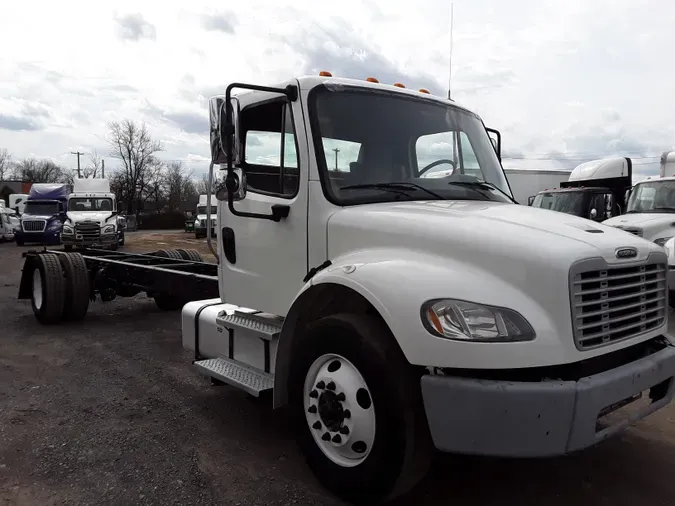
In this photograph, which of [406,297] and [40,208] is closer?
[406,297]

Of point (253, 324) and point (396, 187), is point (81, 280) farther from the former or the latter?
point (396, 187)

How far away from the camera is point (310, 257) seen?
3.56 meters

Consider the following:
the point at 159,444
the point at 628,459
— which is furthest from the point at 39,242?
the point at 628,459

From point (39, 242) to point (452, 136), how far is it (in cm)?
2791

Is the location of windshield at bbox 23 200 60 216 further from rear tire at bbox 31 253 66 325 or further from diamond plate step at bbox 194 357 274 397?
diamond plate step at bbox 194 357 274 397

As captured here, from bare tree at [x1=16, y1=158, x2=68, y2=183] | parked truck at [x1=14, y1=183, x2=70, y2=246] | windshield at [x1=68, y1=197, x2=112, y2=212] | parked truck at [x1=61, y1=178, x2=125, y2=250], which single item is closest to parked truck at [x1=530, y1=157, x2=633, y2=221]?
parked truck at [x1=61, y1=178, x2=125, y2=250]

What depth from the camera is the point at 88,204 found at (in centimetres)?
2367

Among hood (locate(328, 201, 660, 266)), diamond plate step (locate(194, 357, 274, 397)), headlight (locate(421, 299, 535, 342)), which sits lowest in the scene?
diamond plate step (locate(194, 357, 274, 397))

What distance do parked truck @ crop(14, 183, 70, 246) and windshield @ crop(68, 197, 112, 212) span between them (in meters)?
3.94

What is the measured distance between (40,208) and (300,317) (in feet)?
91.0

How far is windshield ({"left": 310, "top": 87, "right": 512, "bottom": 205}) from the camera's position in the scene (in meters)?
3.53

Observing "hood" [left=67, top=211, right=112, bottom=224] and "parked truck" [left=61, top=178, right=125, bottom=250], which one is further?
"hood" [left=67, top=211, right=112, bottom=224]

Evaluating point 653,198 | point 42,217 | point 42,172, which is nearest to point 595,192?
point 653,198

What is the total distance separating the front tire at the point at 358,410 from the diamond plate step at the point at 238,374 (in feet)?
1.45
